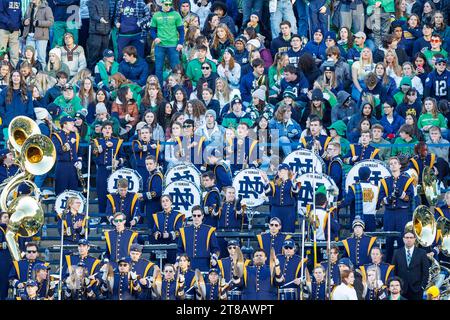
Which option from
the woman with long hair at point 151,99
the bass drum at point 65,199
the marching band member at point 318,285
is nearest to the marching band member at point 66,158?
the bass drum at point 65,199

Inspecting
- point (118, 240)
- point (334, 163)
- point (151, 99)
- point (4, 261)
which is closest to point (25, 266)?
point (4, 261)

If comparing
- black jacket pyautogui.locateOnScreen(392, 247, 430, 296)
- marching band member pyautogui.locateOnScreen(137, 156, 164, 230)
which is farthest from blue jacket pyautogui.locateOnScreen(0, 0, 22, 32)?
black jacket pyautogui.locateOnScreen(392, 247, 430, 296)

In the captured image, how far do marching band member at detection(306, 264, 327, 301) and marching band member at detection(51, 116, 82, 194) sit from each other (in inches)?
159

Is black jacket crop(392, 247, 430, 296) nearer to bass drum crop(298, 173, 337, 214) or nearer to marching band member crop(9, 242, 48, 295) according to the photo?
bass drum crop(298, 173, 337, 214)

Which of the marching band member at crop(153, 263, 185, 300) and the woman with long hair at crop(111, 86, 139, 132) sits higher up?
the woman with long hair at crop(111, 86, 139, 132)

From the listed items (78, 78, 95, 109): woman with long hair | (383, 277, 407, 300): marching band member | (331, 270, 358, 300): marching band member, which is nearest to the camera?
(331, 270, 358, 300): marching band member

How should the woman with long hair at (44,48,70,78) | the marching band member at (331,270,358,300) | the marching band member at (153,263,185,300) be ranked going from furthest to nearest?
1. the woman with long hair at (44,48,70,78)
2. the marching band member at (153,263,185,300)
3. the marching band member at (331,270,358,300)

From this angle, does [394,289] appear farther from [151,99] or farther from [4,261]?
[151,99]

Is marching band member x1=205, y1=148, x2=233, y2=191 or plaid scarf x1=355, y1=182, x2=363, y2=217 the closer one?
plaid scarf x1=355, y1=182, x2=363, y2=217

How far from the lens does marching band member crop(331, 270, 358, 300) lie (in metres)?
31.2

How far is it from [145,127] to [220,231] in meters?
2.04

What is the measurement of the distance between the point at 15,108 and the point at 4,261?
3.04 meters

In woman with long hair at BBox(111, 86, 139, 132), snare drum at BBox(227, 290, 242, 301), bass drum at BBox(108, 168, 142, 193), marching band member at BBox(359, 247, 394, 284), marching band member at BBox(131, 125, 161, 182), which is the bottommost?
snare drum at BBox(227, 290, 242, 301)
